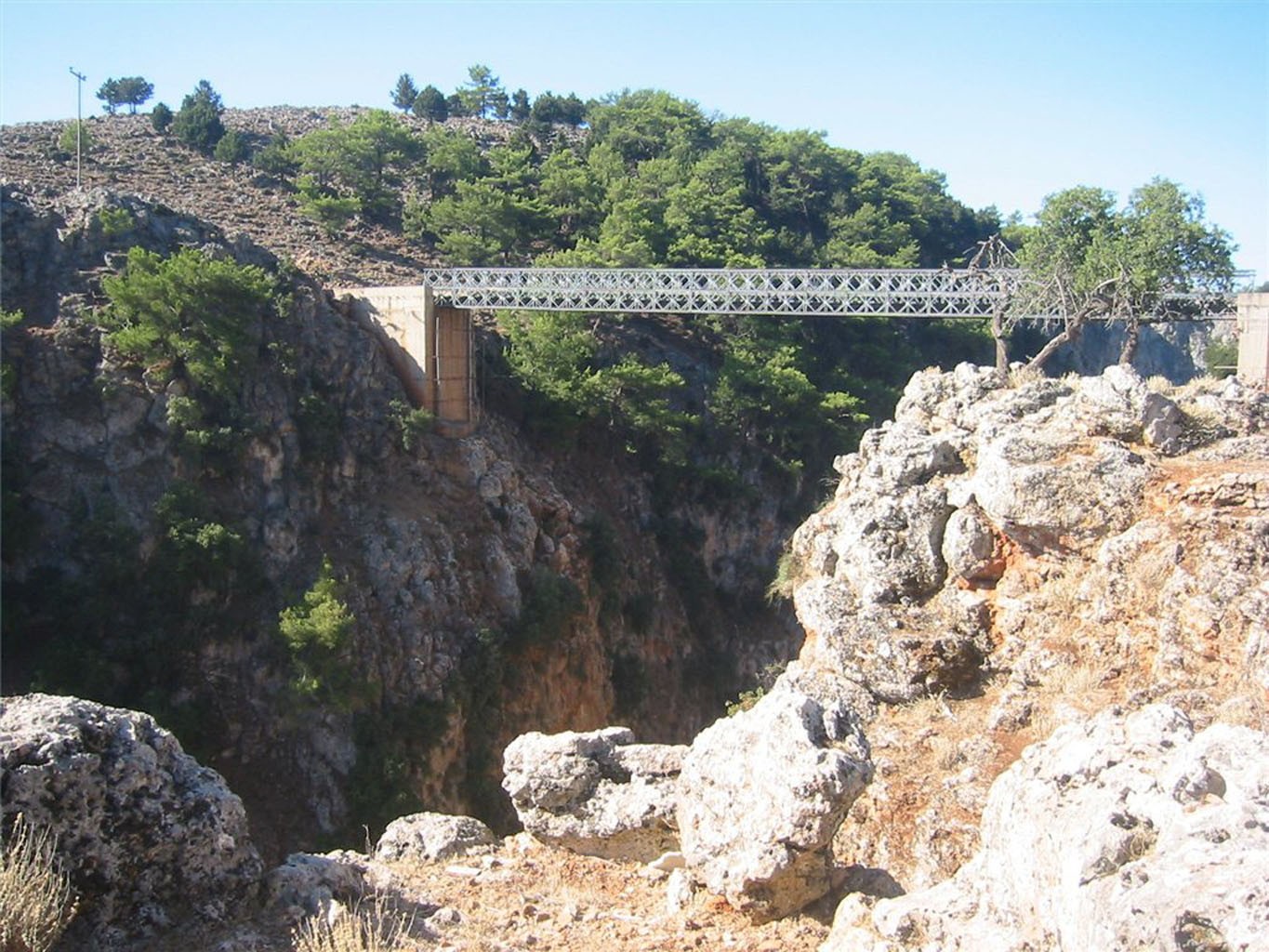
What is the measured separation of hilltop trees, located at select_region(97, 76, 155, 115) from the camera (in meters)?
57.5

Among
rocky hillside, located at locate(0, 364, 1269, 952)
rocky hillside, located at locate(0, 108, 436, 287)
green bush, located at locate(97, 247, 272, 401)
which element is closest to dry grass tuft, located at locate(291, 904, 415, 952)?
rocky hillside, located at locate(0, 364, 1269, 952)

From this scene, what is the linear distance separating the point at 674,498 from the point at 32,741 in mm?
28863

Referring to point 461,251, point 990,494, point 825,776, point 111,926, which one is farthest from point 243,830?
point 461,251

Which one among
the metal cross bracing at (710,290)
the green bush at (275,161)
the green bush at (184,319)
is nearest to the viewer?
the metal cross bracing at (710,290)

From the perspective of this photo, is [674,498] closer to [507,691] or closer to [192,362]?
[507,691]

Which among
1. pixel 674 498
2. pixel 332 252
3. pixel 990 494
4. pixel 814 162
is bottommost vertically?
pixel 674 498

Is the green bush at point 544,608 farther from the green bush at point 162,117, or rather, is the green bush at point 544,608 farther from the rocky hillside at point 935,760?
the green bush at point 162,117

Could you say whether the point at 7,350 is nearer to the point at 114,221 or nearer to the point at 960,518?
the point at 114,221

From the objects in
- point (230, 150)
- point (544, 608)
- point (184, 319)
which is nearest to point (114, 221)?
point (184, 319)

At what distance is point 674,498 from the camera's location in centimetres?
3416

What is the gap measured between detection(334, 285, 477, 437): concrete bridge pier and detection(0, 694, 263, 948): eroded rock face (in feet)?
76.0

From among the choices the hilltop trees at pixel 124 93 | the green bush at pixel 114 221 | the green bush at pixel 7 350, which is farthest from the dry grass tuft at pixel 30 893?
the hilltop trees at pixel 124 93

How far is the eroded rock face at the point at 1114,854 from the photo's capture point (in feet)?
12.1

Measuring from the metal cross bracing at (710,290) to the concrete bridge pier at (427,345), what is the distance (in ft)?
2.27
